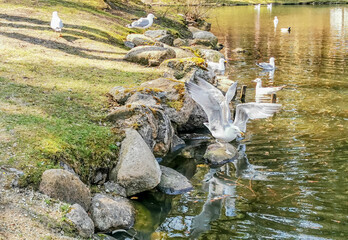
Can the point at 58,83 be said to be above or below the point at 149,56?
below

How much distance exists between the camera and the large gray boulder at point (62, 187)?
6609 millimetres

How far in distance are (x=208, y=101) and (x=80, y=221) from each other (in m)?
4.90

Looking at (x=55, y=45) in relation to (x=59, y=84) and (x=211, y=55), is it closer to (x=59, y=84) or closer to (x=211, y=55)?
(x=59, y=84)

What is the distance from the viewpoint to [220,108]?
33.0 feet

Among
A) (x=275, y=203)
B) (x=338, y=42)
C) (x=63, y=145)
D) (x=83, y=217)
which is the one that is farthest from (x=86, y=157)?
(x=338, y=42)

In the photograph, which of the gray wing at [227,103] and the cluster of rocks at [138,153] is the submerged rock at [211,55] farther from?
the gray wing at [227,103]

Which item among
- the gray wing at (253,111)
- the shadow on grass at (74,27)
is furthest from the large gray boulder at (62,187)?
the shadow on grass at (74,27)

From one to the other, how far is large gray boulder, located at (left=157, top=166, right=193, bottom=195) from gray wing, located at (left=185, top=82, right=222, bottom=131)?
6.19ft

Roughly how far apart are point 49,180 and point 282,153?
20.6 feet

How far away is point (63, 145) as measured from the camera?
7.96m

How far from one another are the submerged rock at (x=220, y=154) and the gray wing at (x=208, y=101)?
0.68 metres

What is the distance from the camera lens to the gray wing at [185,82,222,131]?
32.5 feet

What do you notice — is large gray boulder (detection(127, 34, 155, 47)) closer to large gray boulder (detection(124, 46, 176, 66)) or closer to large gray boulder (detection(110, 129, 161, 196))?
large gray boulder (detection(124, 46, 176, 66))

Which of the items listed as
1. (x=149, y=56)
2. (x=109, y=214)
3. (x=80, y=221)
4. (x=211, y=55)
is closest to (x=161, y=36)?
(x=211, y=55)
